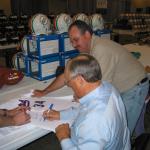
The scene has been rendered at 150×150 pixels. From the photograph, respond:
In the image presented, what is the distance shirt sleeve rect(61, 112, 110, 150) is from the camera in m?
1.05

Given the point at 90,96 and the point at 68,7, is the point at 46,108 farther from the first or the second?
the point at 68,7

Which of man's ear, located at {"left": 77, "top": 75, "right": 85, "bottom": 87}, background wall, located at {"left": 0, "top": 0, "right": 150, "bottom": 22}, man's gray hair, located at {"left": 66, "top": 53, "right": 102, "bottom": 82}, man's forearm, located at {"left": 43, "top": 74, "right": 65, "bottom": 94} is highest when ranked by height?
background wall, located at {"left": 0, "top": 0, "right": 150, "bottom": 22}

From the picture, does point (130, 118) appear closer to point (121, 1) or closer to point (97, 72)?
point (97, 72)

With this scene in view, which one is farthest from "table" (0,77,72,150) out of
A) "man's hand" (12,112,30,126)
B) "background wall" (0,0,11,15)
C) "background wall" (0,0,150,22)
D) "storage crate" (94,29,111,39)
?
"background wall" (0,0,150,22)

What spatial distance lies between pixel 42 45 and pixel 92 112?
48.8 inches

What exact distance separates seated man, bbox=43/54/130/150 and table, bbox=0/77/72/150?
263 millimetres

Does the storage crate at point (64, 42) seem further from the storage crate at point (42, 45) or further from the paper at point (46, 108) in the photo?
the paper at point (46, 108)

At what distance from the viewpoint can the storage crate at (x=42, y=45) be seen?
2193 millimetres

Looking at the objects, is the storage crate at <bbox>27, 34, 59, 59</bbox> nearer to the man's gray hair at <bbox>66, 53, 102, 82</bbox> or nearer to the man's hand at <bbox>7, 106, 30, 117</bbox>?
the man's hand at <bbox>7, 106, 30, 117</bbox>

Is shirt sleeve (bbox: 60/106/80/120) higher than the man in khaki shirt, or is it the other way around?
the man in khaki shirt

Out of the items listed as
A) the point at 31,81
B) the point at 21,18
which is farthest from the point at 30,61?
the point at 21,18

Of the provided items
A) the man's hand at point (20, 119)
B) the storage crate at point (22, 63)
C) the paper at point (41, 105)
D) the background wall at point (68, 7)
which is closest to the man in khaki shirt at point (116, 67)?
the paper at point (41, 105)

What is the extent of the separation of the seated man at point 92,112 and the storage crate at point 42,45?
1.08m

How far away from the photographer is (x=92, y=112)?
1094mm
